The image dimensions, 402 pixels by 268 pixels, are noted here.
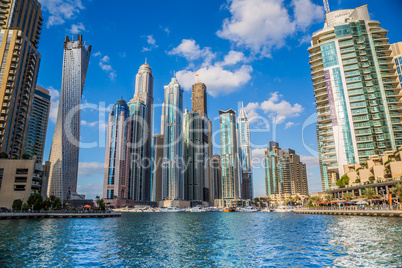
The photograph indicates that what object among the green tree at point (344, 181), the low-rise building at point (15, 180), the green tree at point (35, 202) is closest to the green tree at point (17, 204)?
the green tree at point (35, 202)

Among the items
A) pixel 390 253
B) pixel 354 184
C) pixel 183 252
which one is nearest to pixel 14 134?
pixel 183 252

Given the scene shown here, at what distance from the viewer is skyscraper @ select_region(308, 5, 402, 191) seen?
4838 inches

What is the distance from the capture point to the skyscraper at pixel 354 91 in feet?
403

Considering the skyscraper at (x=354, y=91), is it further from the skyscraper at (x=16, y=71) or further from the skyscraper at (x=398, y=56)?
the skyscraper at (x=16, y=71)

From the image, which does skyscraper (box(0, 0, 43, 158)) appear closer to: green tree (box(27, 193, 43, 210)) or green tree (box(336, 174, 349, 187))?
green tree (box(27, 193, 43, 210))

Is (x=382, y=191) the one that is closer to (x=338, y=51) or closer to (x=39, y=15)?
(x=338, y=51)

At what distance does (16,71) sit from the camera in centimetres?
12388

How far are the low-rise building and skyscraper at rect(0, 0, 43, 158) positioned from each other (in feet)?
29.5

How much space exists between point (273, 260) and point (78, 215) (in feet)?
340

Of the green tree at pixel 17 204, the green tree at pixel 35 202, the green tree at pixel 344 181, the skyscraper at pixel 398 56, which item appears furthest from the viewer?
the skyscraper at pixel 398 56

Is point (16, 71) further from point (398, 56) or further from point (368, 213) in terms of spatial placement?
point (398, 56)

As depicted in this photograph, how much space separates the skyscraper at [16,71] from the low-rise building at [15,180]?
898cm

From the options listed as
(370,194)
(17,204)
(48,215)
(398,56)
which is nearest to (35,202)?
(17,204)

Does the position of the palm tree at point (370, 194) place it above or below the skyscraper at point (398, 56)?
below
